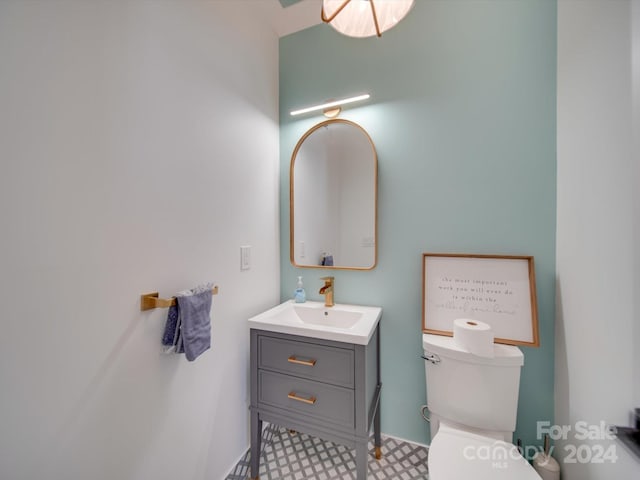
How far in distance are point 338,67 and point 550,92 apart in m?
1.15

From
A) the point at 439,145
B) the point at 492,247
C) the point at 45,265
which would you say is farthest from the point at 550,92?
the point at 45,265

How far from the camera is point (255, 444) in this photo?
1243 mm

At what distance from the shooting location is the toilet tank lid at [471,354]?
42.8 inches

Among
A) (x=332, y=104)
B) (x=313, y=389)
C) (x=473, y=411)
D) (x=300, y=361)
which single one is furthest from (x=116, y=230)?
(x=473, y=411)

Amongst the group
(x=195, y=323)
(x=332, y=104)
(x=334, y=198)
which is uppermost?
(x=332, y=104)

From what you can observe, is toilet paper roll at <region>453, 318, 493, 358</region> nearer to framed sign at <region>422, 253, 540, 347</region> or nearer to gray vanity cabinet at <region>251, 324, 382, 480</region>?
framed sign at <region>422, 253, 540, 347</region>

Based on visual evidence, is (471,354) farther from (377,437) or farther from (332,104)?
(332,104)

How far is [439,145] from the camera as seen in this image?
1.40 meters

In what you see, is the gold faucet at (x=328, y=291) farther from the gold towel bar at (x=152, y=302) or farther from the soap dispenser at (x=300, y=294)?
the gold towel bar at (x=152, y=302)

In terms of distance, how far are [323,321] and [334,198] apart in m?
0.78

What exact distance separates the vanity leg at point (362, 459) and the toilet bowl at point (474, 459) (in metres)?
0.26

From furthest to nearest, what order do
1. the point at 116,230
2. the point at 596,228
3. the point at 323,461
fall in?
the point at 323,461, the point at 596,228, the point at 116,230

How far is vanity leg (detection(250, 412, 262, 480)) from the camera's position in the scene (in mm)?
1244

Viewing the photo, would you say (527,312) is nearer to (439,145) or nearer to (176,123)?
(439,145)
